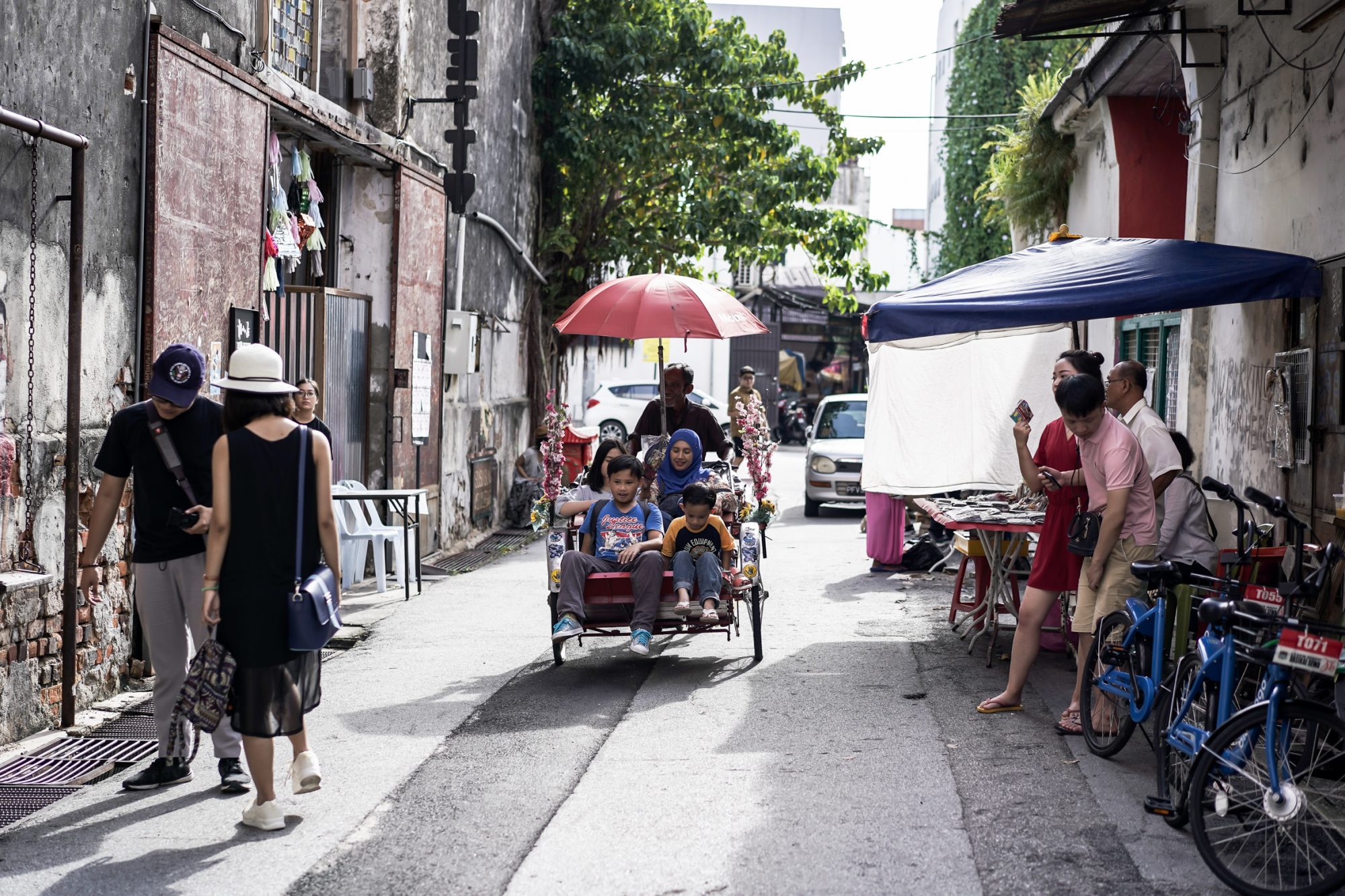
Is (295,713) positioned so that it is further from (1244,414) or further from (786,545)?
(786,545)

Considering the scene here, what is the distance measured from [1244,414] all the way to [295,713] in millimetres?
6545

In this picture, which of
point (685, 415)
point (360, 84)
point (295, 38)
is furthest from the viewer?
point (360, 84)

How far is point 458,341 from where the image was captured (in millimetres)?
14367

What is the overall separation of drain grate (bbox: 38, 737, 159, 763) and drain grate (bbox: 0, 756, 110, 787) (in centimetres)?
6

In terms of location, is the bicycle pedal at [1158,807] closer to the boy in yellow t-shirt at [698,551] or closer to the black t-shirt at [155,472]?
the boy in yellow t-shirt at [698,551]

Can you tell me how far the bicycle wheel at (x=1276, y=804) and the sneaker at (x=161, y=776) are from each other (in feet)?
13.3

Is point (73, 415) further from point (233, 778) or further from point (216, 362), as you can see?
point (233, 778)

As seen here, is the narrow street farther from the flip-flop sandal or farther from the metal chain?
the metal chain

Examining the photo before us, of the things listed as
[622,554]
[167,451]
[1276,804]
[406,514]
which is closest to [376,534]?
[406,514]

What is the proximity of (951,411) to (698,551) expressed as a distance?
3.75 m

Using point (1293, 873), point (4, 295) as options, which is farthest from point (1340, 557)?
point (4, 295)

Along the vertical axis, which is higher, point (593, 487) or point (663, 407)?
point (663, 407)

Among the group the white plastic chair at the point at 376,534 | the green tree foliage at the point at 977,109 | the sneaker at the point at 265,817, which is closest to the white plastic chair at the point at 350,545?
the white plastic chair at the point at 376,534

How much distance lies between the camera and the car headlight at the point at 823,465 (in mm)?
18250
